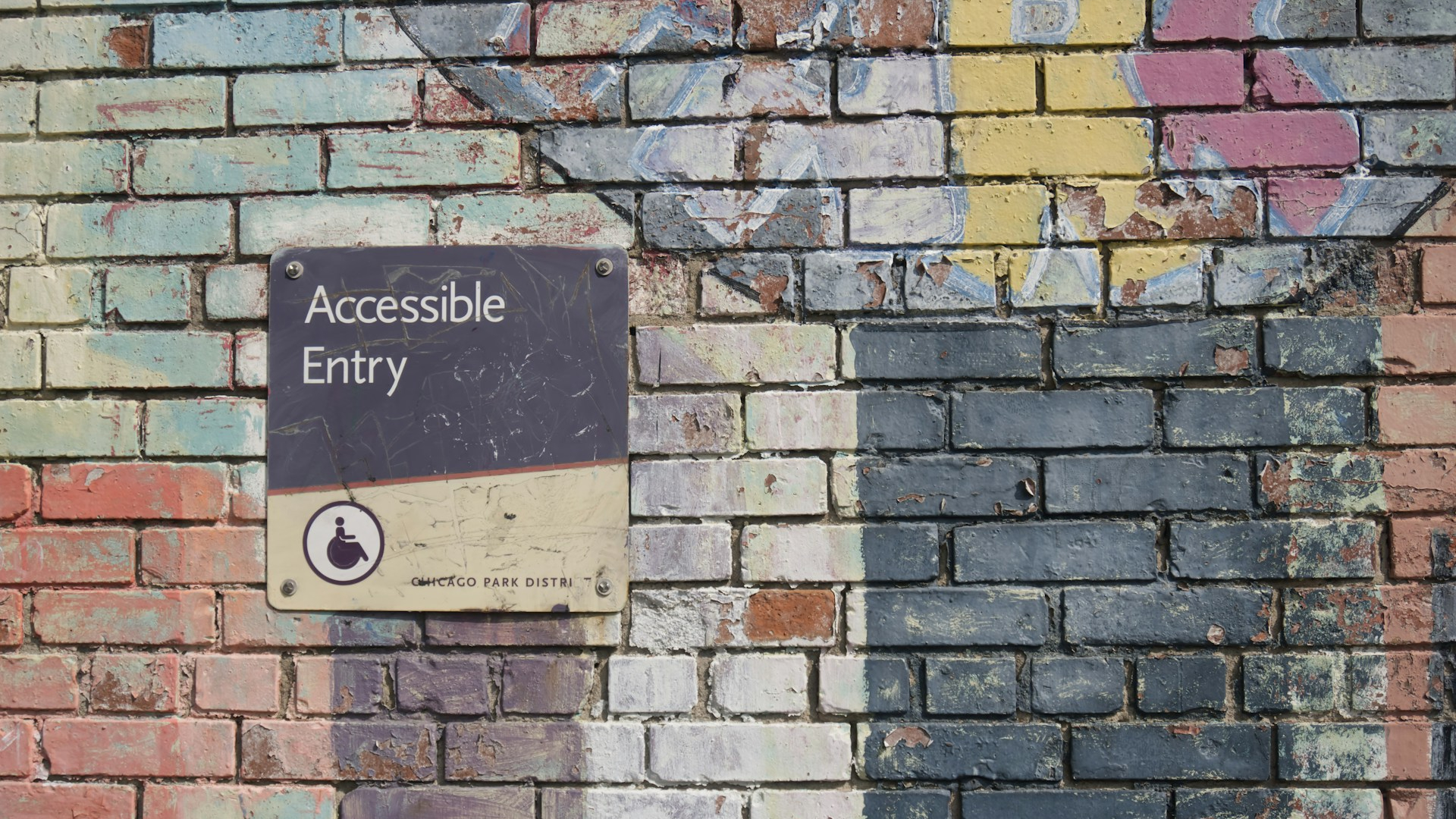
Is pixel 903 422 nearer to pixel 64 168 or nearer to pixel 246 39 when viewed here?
pixel 246 39

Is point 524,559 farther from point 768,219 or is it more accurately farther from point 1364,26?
point 1364,26

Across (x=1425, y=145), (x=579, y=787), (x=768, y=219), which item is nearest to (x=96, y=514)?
(x=579, y=787)

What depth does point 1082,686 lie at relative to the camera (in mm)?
1476

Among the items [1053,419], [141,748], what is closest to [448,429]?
[141,748]

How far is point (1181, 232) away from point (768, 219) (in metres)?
0.69

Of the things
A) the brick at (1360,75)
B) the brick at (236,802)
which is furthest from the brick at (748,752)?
the brick at (1360,75)

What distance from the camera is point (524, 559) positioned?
1.51 metres

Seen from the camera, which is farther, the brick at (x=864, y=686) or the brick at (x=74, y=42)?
the brick at (x=74, y=42)

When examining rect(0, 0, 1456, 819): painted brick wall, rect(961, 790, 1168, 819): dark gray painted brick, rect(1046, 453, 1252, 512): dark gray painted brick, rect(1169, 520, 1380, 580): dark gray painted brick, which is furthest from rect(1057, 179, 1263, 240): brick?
rect(961, 790, 1168, 819): dark gray painted brick

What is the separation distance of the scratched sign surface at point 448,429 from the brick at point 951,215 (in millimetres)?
432

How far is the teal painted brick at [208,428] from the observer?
154 cm

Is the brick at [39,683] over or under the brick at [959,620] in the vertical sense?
under

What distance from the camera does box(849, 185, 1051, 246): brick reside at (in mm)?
1510

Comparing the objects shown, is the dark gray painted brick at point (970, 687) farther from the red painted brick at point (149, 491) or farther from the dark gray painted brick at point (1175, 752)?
the red painted brick at point (149, 491)
